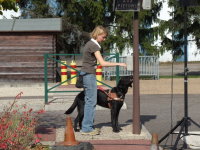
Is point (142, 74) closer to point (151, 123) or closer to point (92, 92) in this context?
point (151, 123)

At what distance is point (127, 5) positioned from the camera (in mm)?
8969

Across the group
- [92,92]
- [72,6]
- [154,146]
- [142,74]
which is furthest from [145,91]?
[72,6]

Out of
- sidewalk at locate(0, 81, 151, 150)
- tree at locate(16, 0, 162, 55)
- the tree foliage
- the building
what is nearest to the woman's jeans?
sidewalk at locate(0, 81, 151, 150)

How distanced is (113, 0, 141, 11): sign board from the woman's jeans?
53.3 inches

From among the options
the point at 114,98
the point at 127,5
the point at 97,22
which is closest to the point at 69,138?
the point at 114,98

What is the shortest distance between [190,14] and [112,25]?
6.80 meters

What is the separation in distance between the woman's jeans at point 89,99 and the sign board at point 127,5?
53.3 inches

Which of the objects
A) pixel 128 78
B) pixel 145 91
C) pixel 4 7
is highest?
pixel 4 7

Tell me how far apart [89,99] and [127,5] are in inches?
71.2

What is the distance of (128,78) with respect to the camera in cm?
891

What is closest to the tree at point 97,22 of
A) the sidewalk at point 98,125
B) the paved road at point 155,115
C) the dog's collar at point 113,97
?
the sidewalk at point 98,125

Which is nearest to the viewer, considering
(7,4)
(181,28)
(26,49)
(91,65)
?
(7,4)

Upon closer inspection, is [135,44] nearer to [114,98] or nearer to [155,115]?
[114,98]

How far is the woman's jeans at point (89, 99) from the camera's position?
8.64 metres
